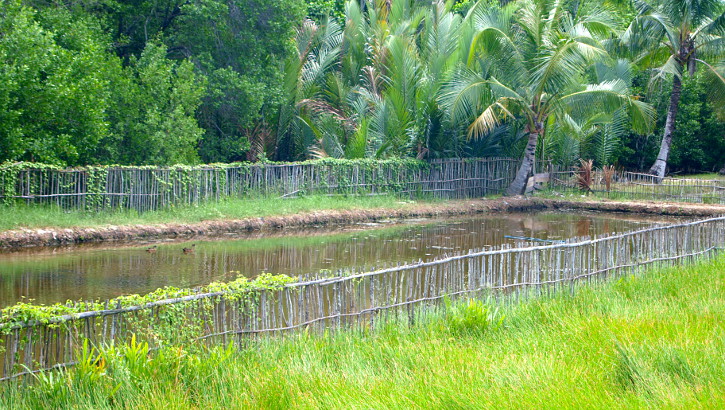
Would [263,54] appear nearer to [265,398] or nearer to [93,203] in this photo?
[93,203]

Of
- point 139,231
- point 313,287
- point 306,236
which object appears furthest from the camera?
point 306,236

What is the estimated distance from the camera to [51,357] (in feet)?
17.3

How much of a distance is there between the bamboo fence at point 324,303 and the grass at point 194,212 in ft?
25.3

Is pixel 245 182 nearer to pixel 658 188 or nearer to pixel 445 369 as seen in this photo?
pixel 445 369

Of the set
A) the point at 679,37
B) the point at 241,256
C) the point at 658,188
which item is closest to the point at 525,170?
the point at 658,188

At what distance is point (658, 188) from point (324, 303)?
1774 cm

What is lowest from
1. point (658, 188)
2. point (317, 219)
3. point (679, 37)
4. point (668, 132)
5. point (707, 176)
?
point (317, 219)

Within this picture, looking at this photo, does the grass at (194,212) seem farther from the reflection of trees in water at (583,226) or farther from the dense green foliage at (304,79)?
the reflection of trees in water at (583,226)

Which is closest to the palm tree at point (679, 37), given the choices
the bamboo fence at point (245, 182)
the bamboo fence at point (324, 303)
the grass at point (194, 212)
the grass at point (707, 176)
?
the grass at point (707, 176)

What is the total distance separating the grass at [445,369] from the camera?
492cm

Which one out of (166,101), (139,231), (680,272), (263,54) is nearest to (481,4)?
(263,54)

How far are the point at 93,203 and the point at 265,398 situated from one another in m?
11.0

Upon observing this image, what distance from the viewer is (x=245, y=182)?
56.8 ft

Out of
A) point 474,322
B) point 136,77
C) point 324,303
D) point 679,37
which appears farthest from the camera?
point 679,37
